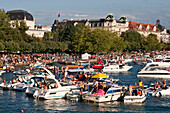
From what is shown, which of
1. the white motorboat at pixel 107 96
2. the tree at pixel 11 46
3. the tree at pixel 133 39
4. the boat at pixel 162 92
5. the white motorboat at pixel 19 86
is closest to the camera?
the white motorboat at pixel 107 96

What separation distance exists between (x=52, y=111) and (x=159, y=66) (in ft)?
137

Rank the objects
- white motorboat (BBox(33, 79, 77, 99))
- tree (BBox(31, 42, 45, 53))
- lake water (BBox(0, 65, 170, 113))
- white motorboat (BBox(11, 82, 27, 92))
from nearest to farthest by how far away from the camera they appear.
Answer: lake water (BBox(0, 65, 170, 113))
white motorboat (BBox(33, 79, 77, 99))
white motorboat (BBox(11, 82, 27, 92))
tree (BBox(31, 42, 45, 53))

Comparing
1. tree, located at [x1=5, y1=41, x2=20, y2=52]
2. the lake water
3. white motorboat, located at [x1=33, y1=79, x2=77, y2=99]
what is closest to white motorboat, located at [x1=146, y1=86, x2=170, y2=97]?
the lake water

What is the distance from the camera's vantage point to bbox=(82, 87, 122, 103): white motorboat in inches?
1598

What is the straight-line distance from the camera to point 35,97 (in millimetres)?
43625

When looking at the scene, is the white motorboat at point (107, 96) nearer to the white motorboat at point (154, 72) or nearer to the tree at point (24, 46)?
the white motorboat at point (154, 72)

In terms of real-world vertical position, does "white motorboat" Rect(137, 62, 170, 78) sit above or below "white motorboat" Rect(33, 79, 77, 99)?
above

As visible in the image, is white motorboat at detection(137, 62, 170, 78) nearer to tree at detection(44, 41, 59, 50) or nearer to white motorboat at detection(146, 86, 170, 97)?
white motorboat at detection(146, 86, 170, 97)

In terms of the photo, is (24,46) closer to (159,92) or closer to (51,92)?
(51,92)

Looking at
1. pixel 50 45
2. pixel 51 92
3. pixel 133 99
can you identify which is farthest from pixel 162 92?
pixel 50 45

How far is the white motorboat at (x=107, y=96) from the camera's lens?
40.6 metres

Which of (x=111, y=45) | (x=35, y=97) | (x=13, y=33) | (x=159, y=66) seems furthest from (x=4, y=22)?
(x=35, y=97)

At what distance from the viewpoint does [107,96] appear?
41.1m

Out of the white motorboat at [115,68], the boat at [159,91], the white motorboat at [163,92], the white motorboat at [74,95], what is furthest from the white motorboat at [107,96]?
the white motorboat at [115,68]
